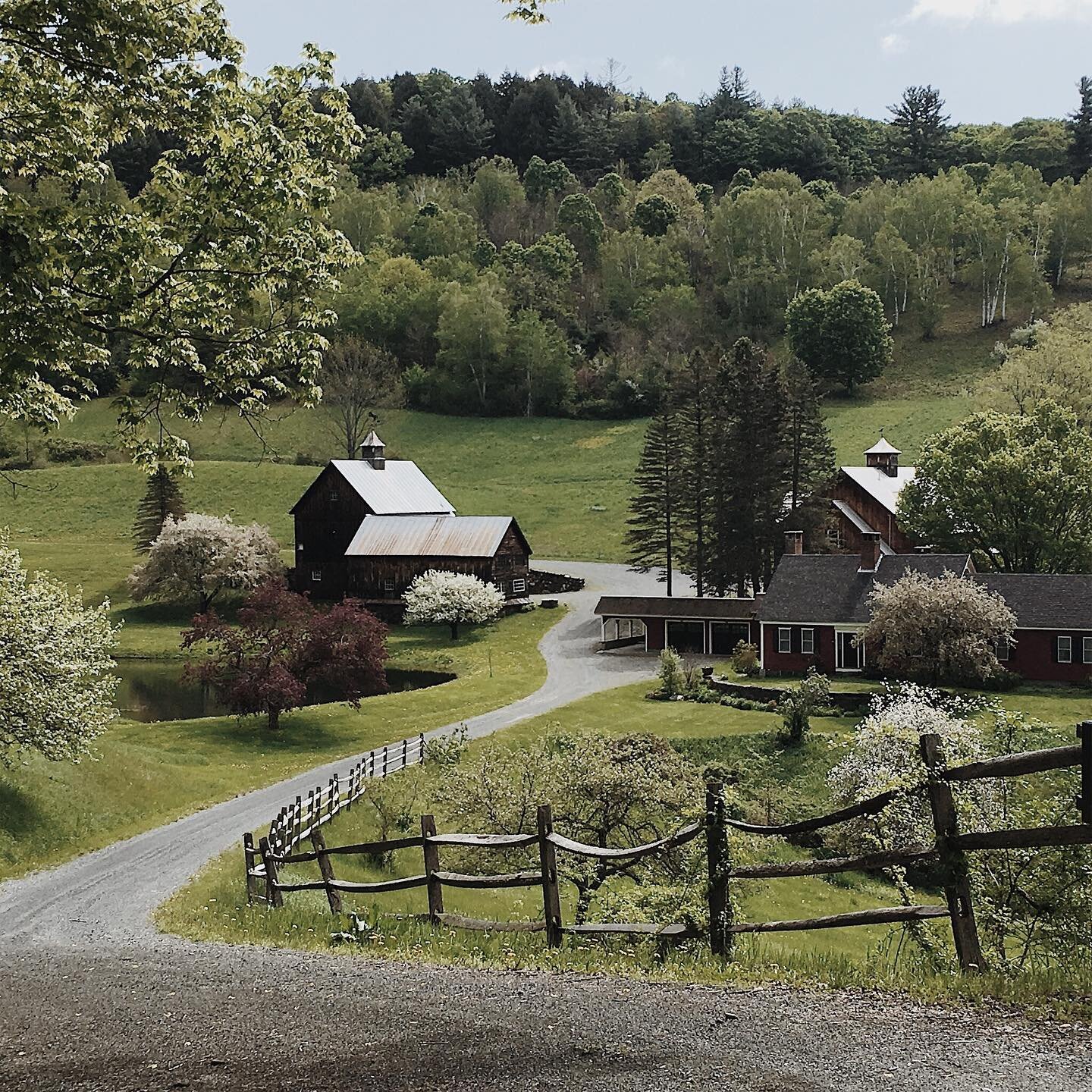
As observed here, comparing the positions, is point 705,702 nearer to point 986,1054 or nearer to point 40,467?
point 986,1054

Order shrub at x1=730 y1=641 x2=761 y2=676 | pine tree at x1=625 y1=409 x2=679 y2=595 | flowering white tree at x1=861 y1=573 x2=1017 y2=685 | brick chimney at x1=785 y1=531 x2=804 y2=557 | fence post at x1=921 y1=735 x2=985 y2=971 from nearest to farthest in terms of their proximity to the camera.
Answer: fence post at x1=921 y1=735 x2=985 y2=971 → flowering white tree at x1=861 y1=573 x2=1017 y2=685 → shrub at x1=730 y1=641 x2=761 y2=676 → brick chimney at x1=785 y1=531 x2=804 y2=557 → pine tree at x1=625 y1=409 x2=679 y2=595

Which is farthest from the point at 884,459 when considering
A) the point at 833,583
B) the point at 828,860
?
the point at 828,860

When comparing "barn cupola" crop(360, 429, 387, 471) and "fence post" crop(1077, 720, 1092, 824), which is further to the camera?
"barn cupola" crop(360, 429, 387, 471)

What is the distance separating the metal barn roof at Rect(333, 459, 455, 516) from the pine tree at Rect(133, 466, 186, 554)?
10.4 meters

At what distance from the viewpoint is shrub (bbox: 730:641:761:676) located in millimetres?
47969

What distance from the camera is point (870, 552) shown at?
2116 inches

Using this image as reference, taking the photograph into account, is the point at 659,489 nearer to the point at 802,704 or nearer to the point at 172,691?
the point at 802,704

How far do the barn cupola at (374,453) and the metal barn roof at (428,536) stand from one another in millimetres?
5266

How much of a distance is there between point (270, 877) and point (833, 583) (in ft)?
125

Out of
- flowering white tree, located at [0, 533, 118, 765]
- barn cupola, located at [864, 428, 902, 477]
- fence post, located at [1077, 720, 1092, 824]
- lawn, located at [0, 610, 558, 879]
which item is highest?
barn cupola, located at [864, 428, 902, 477]

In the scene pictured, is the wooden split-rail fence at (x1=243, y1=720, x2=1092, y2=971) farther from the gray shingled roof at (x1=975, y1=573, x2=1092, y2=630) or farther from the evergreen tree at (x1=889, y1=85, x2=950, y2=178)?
the evergreen tree at (x1=889, y1=85, x2=950, y2=178)

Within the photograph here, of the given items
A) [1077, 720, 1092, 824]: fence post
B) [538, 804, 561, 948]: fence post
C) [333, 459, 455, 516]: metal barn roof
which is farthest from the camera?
[333, 459, 455, 516]: metal barn roof

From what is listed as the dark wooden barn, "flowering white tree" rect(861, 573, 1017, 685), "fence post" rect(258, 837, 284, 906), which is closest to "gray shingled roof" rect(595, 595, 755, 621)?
"flowering white tree" rect(861, 573, 1017, 685)

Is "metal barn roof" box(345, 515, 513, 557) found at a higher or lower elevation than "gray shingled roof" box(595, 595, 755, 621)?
higher
